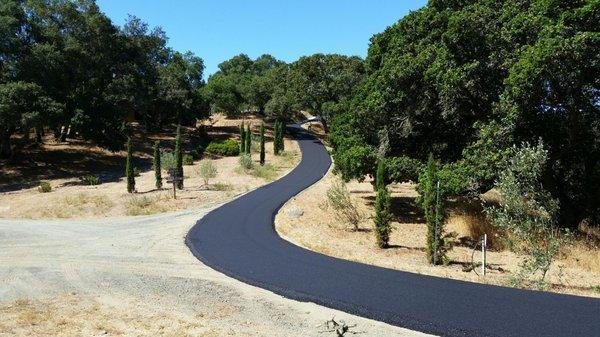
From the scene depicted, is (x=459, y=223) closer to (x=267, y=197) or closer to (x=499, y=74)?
(x=499, y=74)

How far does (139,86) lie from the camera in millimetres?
54062

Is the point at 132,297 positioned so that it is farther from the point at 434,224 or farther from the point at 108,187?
the point at 108,187

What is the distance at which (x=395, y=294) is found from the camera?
41.0ft

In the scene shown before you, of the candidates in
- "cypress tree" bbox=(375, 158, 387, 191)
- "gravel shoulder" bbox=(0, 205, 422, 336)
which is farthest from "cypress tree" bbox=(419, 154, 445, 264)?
"gravel shoulder" bbox=(0, 205, 422, 336)

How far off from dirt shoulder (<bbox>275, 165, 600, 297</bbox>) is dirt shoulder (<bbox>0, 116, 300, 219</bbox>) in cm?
782

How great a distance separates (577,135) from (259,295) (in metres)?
17.6

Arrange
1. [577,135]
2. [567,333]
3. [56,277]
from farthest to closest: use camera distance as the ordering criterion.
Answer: [577,135], [56,277], [567,333]

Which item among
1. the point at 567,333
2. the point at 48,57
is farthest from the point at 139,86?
the point at 567,333

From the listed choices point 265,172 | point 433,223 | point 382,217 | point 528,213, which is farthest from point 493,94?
point 265,172

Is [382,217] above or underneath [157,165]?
underneath

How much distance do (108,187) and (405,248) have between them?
83.9 feet

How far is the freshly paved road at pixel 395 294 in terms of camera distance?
10.3 metres

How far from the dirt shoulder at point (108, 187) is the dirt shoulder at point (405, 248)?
7822 mm

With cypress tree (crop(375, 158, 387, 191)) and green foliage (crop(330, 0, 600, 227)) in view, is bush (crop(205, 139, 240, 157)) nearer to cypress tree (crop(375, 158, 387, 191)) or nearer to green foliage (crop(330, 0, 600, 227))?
green foliage (crop(330, 0, 600, 227))
